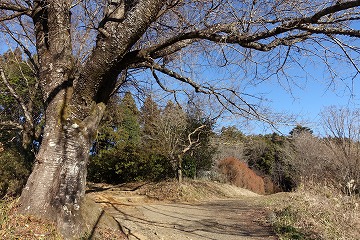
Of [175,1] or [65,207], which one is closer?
[65,207]

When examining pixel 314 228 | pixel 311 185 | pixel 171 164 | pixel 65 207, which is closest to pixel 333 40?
pixel 314 228

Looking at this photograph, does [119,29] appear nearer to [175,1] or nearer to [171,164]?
[175,1]

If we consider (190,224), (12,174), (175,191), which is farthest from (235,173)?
(12,174)

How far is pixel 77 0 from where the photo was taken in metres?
6.80

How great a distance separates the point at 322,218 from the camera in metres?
5.95

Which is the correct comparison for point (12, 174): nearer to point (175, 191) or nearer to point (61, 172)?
point (61, 172)

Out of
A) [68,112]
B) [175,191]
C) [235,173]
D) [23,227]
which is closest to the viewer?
[23,227]

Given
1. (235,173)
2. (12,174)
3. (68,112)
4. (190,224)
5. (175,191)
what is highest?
(68,112)

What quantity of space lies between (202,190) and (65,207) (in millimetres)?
10185

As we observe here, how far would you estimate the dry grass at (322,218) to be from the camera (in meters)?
5.25

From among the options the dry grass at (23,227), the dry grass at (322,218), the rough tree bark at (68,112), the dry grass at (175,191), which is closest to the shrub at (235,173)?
the dry grass at (175,191)

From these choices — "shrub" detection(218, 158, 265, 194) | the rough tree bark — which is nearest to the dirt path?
the rough tree bark

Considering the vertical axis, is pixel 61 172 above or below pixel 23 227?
above

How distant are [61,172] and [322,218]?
4818 millimetres
